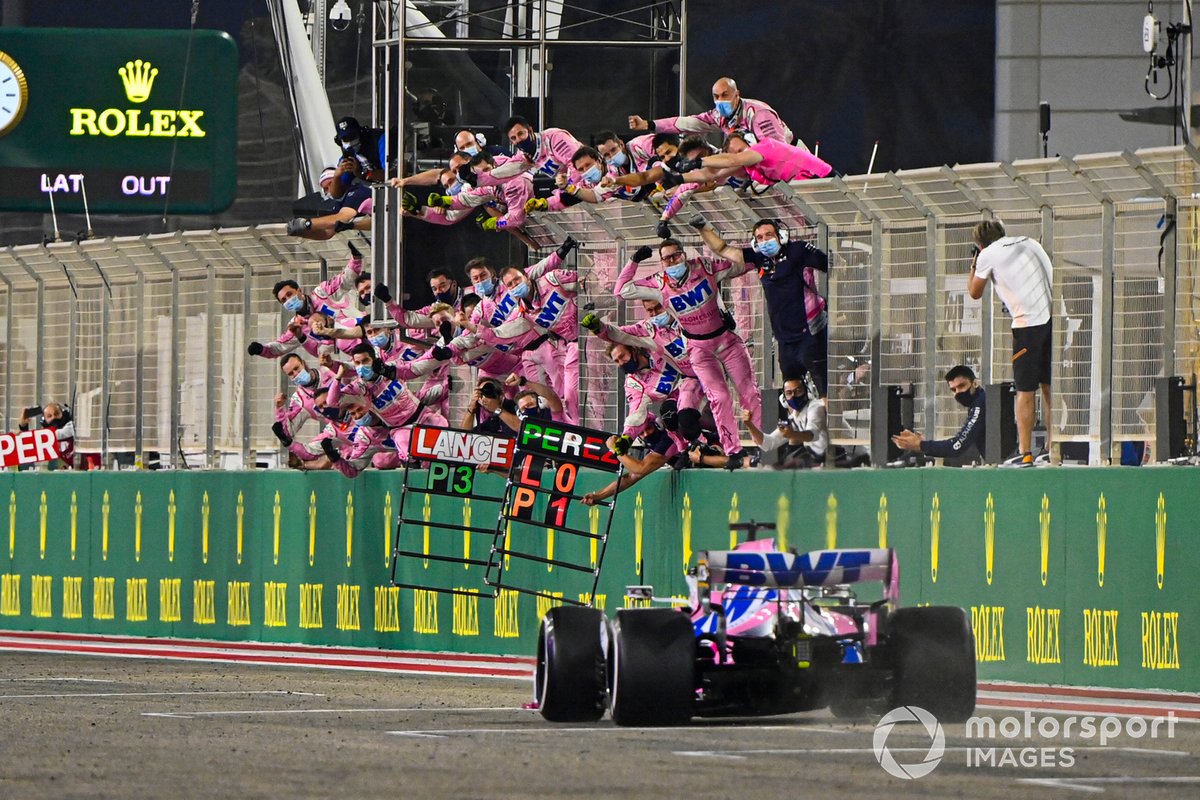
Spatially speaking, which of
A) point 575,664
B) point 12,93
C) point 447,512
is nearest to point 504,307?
point 447,512

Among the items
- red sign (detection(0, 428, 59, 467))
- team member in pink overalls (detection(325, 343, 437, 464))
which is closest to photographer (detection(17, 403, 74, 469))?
red sign (detection(0, 428, 59, 467))

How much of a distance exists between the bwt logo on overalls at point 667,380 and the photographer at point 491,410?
5.27ft

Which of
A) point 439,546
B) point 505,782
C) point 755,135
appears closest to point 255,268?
point 439,546

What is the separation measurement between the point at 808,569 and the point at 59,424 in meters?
14.2

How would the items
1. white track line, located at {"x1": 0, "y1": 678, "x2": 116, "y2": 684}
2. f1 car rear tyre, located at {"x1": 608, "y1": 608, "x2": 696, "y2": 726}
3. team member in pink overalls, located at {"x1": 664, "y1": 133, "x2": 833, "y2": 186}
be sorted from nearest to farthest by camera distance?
f1 car rear tyre, located at {"x1": 608, "y1": 608, "x2": 696, "y2": 726}, white track line, located at {"x1": 0, "y1": 678, "x2": 116, "y2": 684}, team member in pink overalls, located at {"x1": 664, "y1": 133, "x2": 833, "y2": 186}

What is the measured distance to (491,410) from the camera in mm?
19984

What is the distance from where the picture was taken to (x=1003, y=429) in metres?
16.2

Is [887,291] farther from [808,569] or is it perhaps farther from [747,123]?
[808,569]

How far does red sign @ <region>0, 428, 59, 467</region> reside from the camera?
980 inches

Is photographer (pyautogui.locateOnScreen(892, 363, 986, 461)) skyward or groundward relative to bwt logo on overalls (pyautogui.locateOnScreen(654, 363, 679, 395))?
groundward

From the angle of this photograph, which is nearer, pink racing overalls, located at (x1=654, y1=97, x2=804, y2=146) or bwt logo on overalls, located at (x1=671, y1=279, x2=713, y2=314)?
bwt logo on overalls, located at (x1=671, y1=279, x2=713, y2=314)

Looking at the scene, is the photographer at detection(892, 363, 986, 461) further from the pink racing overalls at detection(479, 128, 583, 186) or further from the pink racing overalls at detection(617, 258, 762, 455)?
the pink racing overalls at detection(479, 128, 583, 186)

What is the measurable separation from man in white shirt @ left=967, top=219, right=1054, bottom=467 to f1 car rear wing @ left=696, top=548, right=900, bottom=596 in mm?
3928
